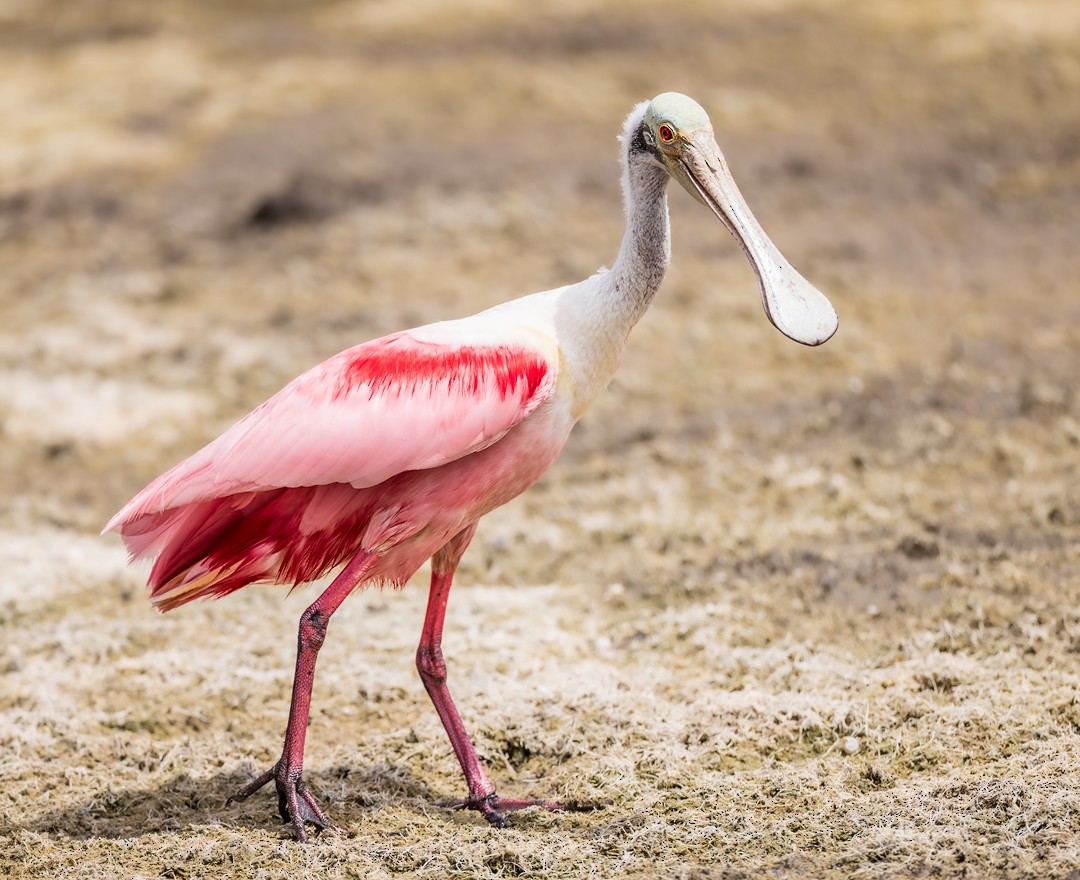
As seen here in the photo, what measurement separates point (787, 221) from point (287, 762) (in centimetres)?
846

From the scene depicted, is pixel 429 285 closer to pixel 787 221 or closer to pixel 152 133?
pixel 787 221

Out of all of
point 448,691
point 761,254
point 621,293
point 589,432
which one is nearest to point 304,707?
point 448,691

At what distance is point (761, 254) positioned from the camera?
478cm

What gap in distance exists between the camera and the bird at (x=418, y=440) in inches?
185

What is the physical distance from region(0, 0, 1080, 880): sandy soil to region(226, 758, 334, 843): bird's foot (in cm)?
9

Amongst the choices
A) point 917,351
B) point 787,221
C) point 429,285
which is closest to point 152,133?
point 429,285

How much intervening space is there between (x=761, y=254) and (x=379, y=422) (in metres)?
1.36

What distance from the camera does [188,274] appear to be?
1150 cm

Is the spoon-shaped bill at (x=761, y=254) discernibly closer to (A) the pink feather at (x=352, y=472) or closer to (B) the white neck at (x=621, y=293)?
(B) the white neck at (x=621, y=293)

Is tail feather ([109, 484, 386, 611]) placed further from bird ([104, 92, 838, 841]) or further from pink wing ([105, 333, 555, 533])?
pink wing ([105, 333, 555, 533])

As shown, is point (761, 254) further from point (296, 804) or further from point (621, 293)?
point (296, 804)

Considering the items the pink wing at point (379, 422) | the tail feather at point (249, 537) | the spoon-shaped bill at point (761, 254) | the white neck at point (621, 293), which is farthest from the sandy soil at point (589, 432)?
the spoon-shaped bill at point (761, 254)

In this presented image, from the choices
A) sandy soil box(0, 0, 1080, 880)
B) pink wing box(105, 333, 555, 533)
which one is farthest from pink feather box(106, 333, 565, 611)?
sandy soil box(0, 0, 1080, 880)

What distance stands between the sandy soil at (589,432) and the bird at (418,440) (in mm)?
595
